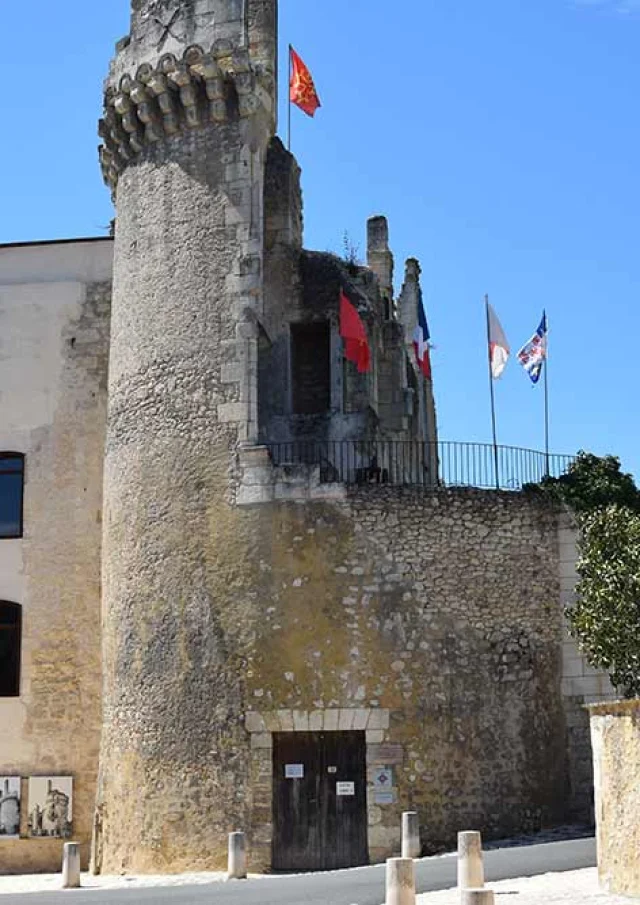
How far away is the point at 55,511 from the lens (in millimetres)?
25469

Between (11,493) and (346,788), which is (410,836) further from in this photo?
(11,493)

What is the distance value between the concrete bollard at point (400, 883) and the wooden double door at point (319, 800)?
23.8ft

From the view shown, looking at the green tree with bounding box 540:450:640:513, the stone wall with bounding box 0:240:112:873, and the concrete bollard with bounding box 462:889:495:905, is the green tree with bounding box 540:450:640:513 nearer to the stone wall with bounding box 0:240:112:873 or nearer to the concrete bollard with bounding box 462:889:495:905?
the stone wall with bounding box 0:240:112:873

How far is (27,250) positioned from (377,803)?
1247 cm

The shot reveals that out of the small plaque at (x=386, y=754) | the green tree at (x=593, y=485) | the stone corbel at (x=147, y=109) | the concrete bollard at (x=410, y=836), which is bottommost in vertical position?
the concrete bollard at (x=410, y=836)

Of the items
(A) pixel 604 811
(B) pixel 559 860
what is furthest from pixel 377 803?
(A) pixel 604 811

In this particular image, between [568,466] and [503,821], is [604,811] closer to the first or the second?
[503,821]

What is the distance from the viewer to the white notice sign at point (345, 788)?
20.6 meters

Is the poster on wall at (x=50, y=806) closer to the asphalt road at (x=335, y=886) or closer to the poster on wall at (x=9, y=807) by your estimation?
the poster on wall at (x=9, y=807)

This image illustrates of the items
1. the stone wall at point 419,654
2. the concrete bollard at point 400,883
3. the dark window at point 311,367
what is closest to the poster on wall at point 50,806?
the stone wall at point 419,654

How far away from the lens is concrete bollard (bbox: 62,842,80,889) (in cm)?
1995

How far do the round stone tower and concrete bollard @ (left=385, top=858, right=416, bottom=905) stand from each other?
25.1ft

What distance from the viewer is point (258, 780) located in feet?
67.6

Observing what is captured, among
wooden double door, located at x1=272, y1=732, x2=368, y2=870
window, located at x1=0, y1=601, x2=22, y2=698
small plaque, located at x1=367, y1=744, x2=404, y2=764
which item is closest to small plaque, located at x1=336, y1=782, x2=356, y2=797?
wooden double door, located at x1=272, y1=732, x2=368, y2=870
